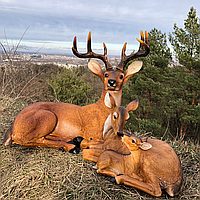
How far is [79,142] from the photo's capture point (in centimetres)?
332

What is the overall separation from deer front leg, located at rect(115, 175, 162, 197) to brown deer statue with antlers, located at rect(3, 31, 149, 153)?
2.98 ft

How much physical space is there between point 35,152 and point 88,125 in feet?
3.43

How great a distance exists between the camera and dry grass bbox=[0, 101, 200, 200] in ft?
7.97

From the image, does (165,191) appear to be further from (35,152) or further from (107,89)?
(35,152)

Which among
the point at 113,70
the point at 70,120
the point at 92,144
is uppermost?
the point at 113,70

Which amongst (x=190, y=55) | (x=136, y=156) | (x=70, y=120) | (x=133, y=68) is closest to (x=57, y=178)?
(x=70, y=120)

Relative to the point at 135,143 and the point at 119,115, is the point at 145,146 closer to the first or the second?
the point at 135,143

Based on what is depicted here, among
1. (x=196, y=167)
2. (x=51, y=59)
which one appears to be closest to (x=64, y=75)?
(x=51, y=59)

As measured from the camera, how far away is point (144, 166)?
95.1 inches

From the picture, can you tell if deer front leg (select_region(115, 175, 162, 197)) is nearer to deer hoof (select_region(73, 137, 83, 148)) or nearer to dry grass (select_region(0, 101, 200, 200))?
dry grass (select_region(0, 101, 200, 200))

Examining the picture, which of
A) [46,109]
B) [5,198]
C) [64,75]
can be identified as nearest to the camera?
[5,198]

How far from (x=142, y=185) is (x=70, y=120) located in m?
1.60

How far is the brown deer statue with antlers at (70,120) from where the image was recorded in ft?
10.4

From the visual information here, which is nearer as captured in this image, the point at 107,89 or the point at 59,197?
the point at 59,197
